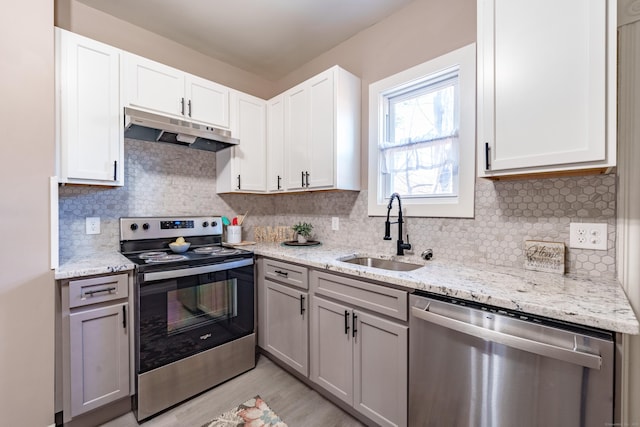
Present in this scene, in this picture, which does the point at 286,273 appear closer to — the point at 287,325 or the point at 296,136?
the point at 287,325

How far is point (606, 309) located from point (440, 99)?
1.54 metres

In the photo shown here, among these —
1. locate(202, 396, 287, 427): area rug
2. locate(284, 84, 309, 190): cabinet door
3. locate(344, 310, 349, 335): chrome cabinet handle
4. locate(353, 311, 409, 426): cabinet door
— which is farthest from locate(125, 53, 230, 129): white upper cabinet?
locate(202, 396, 287, 427): area rug

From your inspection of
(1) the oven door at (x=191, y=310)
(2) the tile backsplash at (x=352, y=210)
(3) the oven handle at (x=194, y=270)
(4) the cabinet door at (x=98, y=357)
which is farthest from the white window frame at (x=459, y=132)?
(4) the cabinet door at (x=98, y=357)

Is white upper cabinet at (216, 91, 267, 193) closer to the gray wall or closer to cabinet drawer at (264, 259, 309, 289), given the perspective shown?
cabinet drawer at (264, 259, 309, 289)

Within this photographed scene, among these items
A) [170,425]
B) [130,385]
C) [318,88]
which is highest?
[318,88]

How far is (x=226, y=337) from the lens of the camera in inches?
80.0

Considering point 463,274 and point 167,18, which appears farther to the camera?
point 167,18

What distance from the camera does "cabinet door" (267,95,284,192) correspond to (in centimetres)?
266

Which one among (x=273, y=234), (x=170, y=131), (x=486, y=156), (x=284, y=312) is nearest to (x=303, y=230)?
(x=273, y=234)

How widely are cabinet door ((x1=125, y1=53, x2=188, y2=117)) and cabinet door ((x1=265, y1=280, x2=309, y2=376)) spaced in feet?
5.29

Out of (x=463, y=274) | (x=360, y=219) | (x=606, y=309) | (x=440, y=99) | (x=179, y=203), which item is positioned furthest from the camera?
(x=179, y=203)

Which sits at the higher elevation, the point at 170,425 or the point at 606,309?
the point at 606,309

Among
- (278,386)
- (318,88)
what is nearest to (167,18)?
(318,88)

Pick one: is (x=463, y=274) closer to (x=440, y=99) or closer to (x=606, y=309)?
(x=606, y=309)
